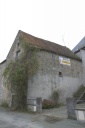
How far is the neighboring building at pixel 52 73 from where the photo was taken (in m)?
14.3

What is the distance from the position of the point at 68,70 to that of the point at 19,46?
7.24m

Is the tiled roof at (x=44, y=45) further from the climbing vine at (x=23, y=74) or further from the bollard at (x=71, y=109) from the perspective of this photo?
the bollard at (x=71, y=109)

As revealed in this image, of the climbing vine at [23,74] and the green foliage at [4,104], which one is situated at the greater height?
the climbing vine at [23,74]

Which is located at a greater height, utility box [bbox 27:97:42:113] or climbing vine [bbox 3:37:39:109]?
climbing vine [bbox 3:37:39:109]

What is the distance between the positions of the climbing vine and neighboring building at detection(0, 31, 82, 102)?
0.64 meters

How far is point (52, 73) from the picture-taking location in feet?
51.5

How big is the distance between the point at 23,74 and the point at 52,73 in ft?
12.4

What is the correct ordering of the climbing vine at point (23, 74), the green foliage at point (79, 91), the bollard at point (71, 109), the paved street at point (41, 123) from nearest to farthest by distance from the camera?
the paved street at point (41, 123) → the bollard at point (71, 109) → the climbing vine at point (23, 74) → the green foliage at point (79, 91)

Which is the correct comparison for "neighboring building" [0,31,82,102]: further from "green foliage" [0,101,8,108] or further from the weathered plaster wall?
"green foliage" [0,101,8,108]

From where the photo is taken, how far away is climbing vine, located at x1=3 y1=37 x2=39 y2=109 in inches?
534

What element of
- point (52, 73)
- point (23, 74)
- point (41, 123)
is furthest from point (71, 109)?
point (52, 73)

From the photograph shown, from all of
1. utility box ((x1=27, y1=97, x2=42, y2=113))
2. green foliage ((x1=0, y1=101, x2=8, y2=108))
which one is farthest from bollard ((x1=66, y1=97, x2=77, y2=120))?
green foliage ((x1=0, y1=101, x2=8, y2=108))

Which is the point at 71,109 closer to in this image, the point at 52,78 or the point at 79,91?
the point at 52,78

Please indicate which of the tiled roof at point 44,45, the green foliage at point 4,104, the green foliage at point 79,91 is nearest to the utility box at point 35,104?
the green foliage at point 4,104
